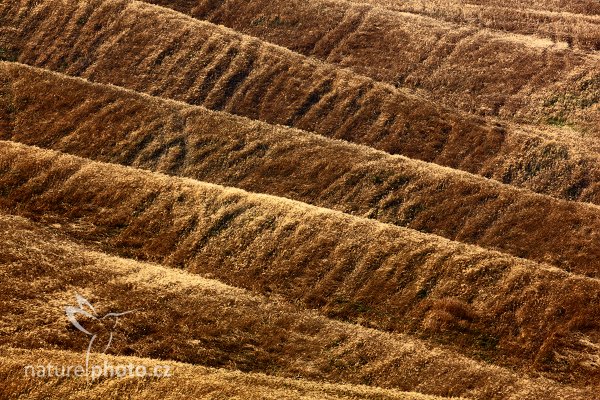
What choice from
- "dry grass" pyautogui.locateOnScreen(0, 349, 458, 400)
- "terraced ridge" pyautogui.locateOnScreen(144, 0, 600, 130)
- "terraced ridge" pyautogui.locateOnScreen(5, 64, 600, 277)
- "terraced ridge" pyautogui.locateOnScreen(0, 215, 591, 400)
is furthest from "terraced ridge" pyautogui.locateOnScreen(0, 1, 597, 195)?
"dry grass" pyautogui.locateOnScreen(0, 349, 458, 400)

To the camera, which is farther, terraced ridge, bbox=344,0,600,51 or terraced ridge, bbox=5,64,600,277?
terraced ridge, bbox=344,0,600,51

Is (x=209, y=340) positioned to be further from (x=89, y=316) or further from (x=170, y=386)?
(x=89, y=316)

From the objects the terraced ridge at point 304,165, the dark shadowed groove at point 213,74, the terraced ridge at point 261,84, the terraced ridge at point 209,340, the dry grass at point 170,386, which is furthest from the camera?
the dark shadowed groove at point 213,74

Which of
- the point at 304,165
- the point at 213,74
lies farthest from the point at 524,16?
the point at 304,165

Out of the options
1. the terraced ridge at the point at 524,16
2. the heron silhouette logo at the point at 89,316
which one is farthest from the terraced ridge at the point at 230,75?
the heron silhouette logo at the point at 89,316

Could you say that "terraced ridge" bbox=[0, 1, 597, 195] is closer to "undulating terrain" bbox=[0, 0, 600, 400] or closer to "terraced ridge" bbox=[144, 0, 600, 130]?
"undulating terrain" bbox=[0, 0, 600, 400]

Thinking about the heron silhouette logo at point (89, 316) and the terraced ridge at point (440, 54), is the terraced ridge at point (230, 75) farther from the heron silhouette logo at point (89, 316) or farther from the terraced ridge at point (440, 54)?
the heron silhouette logo at point (89, 316)
